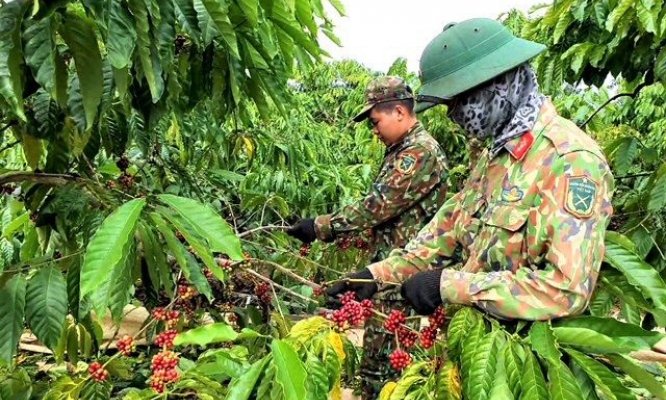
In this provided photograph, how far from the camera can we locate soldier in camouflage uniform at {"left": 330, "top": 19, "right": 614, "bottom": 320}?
1311mm

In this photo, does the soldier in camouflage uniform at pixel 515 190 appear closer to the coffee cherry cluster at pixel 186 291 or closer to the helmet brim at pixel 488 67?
the helmet brim at pixel 488 67

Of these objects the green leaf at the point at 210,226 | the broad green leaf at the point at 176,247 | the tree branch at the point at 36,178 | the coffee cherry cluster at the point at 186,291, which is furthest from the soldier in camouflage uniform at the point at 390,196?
the green leaf at the point at 210,226

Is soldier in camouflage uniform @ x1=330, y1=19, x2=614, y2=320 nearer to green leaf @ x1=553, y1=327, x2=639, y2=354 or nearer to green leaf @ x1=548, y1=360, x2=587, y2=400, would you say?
green leaf @ x1=553, y1=327, x2=639, y2=354

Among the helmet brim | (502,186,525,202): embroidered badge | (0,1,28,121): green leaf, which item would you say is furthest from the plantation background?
the helmet brim

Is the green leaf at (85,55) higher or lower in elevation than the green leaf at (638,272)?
higher

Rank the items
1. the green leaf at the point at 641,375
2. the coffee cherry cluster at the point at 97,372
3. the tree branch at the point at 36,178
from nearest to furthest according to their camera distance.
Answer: the green leaf at the point at 641,375 → the coffee cherry cluster at the point at 97,372 → the tree branch at the point at 36,178

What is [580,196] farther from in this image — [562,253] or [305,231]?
[305,231]

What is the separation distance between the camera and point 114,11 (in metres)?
1.09

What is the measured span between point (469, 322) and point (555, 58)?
1.91 m

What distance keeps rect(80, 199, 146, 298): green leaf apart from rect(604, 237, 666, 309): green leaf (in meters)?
1.01

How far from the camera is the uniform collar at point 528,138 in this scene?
1.49 m

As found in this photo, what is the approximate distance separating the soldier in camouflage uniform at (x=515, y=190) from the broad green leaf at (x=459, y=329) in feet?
0.13

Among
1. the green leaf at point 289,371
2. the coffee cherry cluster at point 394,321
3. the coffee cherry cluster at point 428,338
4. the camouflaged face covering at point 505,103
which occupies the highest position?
the camouflaged face covering at point 505,103

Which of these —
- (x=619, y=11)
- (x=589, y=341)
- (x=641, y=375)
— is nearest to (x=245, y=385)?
(x=589, y=341)
